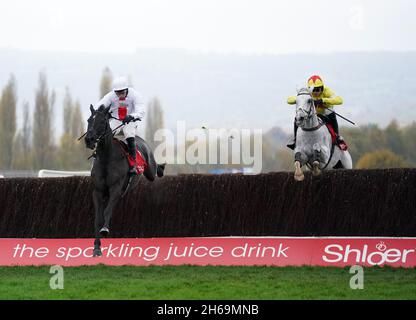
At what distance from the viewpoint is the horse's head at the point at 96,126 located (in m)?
12.9

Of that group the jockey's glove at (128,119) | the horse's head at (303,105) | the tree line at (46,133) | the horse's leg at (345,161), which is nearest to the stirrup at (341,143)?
the horse's leg at (345,161)

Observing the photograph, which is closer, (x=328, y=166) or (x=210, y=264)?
(x=210, y=264)

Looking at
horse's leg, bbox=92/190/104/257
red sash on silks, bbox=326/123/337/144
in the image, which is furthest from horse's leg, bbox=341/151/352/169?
horse's leg, bbox=92/190/104/257

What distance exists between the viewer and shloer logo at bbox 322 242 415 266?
12477 mm

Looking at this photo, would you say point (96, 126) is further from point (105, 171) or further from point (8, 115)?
point (8, 115)

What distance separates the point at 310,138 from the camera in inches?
573

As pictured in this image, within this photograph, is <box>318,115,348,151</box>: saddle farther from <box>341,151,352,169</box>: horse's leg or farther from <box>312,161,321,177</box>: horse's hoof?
<box>312,161,321,177</box>: horse's hoof

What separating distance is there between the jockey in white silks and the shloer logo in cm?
324

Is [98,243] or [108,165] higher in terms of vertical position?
[108,165]

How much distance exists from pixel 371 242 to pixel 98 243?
369 cm
